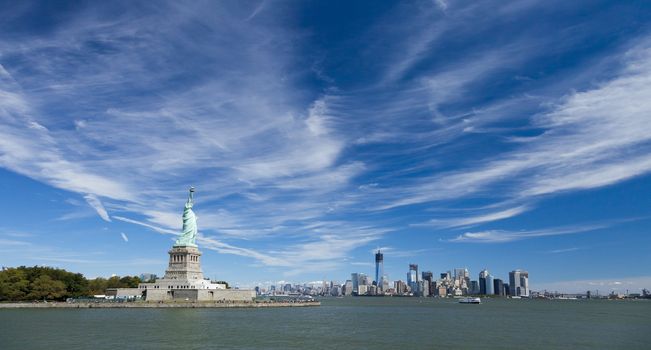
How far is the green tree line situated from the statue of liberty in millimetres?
23961

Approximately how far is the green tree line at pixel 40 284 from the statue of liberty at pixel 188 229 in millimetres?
23961

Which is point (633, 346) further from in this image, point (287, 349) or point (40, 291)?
point (40, 291)

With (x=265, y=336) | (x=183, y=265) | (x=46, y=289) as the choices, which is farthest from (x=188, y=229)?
(x=265, y=336)

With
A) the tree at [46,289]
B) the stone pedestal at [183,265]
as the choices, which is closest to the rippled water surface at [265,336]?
the tree at [46,289]

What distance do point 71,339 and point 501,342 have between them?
44.1 m

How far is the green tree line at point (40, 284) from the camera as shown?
Answer: 104 meters

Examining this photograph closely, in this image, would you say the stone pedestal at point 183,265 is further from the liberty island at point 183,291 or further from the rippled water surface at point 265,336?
the rippled water surface at point 265,336

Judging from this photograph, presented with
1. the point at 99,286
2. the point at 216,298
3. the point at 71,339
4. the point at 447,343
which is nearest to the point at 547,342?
the point at 447,343

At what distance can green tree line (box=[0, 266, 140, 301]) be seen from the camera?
10362cm

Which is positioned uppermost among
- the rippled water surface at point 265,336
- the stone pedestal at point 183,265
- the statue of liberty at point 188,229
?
the statue of liberty at point 188,229

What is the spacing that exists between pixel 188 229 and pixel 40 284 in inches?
1262

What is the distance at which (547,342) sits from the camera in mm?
56406

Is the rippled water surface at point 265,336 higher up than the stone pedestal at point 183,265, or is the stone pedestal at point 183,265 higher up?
the stone pedestal at point 183,265

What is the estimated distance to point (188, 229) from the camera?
12238 cm
